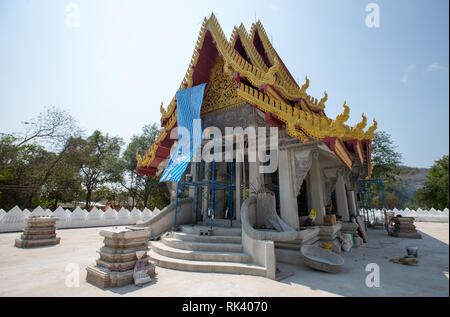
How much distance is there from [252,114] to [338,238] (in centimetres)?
561

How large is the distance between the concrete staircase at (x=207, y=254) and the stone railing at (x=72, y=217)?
11.3 m

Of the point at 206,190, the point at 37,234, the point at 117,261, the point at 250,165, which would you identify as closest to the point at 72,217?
the point at 37,234

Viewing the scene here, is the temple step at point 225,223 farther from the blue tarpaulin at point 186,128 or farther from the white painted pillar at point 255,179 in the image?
the blue tarpaulin at point 186,128

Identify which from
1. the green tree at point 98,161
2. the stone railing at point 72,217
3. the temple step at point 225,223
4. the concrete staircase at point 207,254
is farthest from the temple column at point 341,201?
the green tree at point 98,161

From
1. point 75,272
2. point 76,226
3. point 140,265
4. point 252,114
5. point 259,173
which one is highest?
point 252,114

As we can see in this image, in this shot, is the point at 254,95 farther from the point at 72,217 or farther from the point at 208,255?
the point at 72,217

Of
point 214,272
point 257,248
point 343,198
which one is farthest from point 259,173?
point 343,198

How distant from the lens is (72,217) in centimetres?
1545

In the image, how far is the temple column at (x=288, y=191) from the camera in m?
6.39

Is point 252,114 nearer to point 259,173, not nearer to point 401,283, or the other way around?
point 259,173

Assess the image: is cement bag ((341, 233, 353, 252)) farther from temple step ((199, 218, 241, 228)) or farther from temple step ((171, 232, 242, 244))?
temple step ((171, 232, 242, 244))

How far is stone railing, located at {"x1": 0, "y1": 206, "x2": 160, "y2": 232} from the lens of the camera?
12.7 metres

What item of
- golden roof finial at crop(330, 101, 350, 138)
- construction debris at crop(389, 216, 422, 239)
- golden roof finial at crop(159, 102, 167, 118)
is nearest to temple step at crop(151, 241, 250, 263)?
golden roof finial at crop(330, 101, 350, 138)
